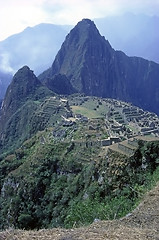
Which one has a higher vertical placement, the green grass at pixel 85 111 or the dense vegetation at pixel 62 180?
the green grass at pixel 85 111

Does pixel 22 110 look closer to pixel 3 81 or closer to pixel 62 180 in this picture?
pixel 62 180

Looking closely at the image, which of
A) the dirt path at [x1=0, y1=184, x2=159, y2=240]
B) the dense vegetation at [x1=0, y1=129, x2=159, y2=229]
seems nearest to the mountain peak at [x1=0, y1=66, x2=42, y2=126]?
the dense vegetation at [x1=0, y1=129, x2=159, y2=229]

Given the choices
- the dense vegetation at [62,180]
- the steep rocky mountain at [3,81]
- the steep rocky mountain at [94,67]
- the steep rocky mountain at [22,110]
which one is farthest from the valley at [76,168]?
the steep rocky mountain at [3,81]

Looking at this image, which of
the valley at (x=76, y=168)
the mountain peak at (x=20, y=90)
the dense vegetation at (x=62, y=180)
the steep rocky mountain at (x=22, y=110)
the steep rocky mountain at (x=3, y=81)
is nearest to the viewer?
the valley at (x=76, y=168)

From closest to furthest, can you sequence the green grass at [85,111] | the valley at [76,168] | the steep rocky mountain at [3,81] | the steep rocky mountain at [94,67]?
the valley at [76,168] < the green grass at [85,111] < the steep rocky mountain at [94,67] < the steep rocky mountain at [3,81]

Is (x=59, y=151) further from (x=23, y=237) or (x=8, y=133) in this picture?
(x=8, y=133)

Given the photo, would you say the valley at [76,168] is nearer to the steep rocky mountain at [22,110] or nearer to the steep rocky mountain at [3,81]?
the steep rocky mountain at [22,110]
